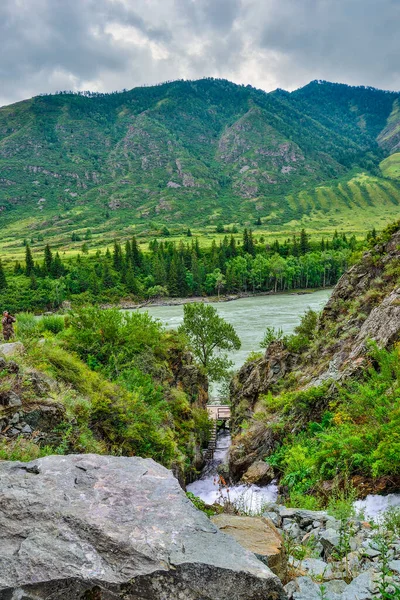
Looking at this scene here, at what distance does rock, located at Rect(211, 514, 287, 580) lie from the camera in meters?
5.72

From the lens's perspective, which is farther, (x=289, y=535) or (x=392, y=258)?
(x=392, y=258)

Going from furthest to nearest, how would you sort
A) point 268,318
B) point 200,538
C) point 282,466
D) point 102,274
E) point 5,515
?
point 102,274 → point 268,318 → point 282,466 → point 5,515 → point 200,538

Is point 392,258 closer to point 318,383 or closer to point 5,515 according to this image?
point 318,383

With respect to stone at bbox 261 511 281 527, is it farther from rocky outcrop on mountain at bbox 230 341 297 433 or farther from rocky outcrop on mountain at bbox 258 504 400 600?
rocky outcrop on mountain at bbox 230 341 297 433

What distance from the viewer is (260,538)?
6312 millimetres

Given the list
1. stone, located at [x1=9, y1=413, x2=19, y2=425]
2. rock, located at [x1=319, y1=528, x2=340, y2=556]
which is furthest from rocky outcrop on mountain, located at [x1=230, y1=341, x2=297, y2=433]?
rock, located at [x1=319, y1=528, x2=340, y2=556]

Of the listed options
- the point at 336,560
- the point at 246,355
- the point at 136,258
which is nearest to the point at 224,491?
the point at 336,560

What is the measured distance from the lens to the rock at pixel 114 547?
4805mm

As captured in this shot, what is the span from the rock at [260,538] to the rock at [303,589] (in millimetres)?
281

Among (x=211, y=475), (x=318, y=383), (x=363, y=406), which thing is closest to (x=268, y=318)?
(x=211, y=475)

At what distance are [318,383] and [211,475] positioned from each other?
12.2m

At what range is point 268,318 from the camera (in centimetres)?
8112

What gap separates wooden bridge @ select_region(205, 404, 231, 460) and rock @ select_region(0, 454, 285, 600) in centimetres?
2705

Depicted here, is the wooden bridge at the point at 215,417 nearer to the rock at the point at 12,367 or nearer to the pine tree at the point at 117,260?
the rock at the point at 12,367
